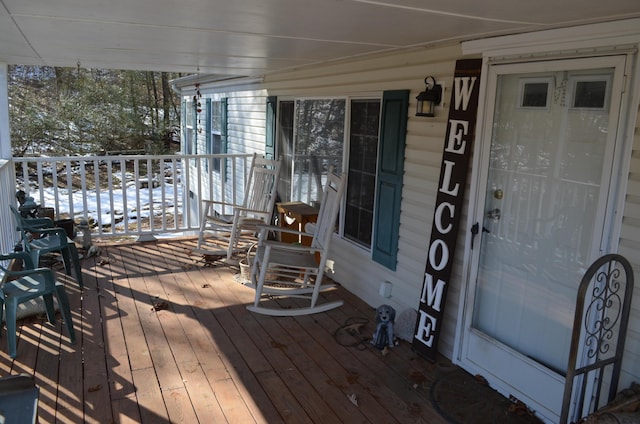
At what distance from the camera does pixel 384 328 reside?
3.42m

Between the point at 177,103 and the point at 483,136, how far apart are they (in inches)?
681

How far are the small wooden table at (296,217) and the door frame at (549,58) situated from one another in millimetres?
1969

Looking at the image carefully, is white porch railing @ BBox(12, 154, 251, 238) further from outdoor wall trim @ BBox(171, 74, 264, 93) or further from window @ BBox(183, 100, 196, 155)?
outdoor wall trim @ BBox(171, 74, 264, 93)

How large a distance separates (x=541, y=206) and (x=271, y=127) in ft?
13.2

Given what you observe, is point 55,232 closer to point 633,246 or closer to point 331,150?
point 331,150

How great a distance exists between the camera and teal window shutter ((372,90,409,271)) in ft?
12.2

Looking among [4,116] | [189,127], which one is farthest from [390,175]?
[189,127]

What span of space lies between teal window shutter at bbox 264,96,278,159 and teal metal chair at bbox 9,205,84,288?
2.62m

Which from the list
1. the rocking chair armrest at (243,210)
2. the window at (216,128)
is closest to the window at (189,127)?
the window at (216,128)

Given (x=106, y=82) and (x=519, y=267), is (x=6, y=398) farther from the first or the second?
(x=106, y=82)

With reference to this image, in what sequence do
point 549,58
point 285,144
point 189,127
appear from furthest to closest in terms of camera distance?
point 189,127, point 285,144, point 549,58

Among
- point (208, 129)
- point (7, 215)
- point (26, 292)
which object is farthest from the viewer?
point (208, 129)

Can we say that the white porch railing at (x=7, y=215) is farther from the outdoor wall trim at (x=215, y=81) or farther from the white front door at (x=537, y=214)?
the white front door at (x=537, y=214)

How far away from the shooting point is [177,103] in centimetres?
1855
